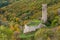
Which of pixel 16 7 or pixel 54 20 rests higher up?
pixel 54 20

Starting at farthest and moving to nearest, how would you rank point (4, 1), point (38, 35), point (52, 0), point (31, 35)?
point (4, 1) → point (52, 0) → point (31, 35) → point (38, 35)

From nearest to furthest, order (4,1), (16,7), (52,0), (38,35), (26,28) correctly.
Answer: (38,35)
(26,28)
(52,0)
(16,7)
(4,1)

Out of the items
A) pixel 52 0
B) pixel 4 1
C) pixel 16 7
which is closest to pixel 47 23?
pixel 52 0

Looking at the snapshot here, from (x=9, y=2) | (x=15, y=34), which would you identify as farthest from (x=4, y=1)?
(x=15, y=34)

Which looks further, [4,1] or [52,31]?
[4,1]

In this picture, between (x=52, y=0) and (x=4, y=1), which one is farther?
(x=4, y=1)

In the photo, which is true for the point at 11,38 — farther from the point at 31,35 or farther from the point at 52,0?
the point at 52,0

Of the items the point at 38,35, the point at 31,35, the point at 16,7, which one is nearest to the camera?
the point at 38,35

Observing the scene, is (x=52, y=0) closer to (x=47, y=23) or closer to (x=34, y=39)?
(x=47, y=23)

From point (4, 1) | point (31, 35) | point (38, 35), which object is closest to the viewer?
point (38, 35)
